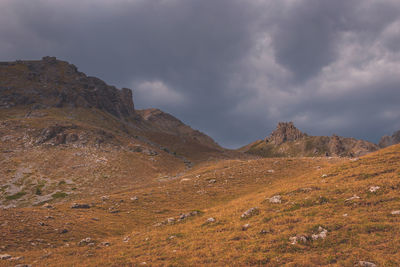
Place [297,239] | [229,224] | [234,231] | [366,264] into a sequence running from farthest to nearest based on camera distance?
[229,224] < [234,231] < [297,239] < [366,264]

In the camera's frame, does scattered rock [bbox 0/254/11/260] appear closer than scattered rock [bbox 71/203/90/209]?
Yes

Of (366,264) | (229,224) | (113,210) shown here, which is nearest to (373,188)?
(366,264)

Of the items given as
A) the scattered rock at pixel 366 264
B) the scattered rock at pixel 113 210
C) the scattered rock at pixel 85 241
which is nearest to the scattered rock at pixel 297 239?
the scattered rock at pixel 366 264

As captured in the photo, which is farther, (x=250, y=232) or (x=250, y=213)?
(x=250, y=213)

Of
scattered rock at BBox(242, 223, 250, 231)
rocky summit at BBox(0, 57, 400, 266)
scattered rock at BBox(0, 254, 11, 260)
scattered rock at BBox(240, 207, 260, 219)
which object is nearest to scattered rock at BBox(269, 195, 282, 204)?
rocky summit at BBox(0, 57, 400, 266)

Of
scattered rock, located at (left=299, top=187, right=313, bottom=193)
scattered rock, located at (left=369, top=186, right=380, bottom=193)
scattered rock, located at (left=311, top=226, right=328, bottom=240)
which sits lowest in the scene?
scattered rock, located at (left=311, top=226, right=328, bottom=240)

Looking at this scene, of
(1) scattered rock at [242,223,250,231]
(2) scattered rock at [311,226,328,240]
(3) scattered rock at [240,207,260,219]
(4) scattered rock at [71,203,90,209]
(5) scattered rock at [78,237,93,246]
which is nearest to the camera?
(2) scattered rock at [311,226,328,240]

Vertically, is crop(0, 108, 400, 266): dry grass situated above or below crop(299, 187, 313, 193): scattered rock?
below

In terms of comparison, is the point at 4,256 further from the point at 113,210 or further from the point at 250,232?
the point at 250,232

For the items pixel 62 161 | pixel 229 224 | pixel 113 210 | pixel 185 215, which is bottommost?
pixel 113 210

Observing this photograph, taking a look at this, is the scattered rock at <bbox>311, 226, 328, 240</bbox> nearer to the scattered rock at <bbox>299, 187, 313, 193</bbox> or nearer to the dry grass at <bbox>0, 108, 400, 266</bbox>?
the dry grass at <bbox>0, 108, 400, 266</bbox>

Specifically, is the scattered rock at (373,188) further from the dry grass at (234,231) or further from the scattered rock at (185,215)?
the scattered rock at (185,215)

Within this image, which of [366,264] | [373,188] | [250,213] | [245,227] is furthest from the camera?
[250,213]

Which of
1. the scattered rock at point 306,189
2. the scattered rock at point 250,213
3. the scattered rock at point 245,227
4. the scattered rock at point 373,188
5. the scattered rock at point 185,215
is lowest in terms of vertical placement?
the scattered rock at point 185,215
